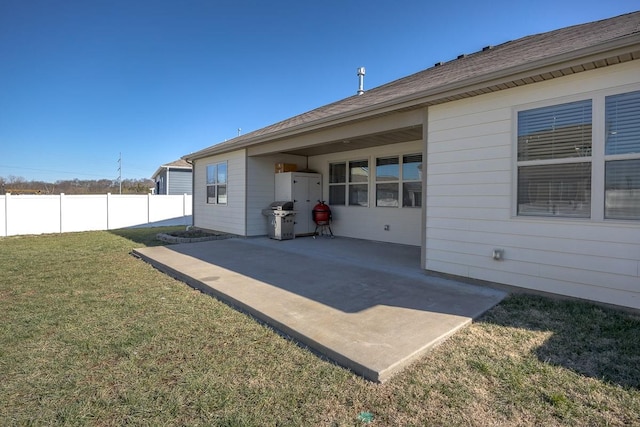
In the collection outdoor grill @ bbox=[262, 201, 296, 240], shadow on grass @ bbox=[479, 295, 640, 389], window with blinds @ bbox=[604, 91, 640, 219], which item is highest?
window with blinds @ bbox=[604, 91, 640, 219]

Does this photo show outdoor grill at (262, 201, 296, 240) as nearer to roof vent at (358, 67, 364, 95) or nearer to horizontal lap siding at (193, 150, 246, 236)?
horizontal lap siding at (193, 150, 246, 236)

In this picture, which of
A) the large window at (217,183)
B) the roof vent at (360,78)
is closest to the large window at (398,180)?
the roof vent at (360,78)

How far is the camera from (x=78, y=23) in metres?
8.23

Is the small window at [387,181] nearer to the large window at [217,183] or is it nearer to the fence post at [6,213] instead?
the large window at [217,183]

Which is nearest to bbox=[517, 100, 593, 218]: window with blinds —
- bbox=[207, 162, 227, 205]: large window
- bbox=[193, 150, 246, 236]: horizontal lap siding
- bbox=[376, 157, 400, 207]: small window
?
bbox=[376, 157, 400, 207]: small window

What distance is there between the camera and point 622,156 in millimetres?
3432

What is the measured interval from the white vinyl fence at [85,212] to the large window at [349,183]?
9793 mm

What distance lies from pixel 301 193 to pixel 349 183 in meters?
1.48

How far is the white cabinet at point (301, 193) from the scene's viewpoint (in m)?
9.44

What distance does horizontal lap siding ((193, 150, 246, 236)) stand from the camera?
31.7 ft

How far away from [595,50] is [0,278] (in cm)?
891

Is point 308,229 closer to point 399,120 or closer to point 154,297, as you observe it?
A: point 399,120

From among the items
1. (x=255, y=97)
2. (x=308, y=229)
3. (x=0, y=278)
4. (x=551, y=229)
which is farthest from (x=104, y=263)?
(x=255, y=97)

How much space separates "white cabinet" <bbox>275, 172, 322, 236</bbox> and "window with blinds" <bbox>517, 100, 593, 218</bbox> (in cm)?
626
